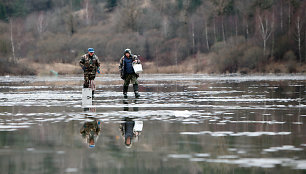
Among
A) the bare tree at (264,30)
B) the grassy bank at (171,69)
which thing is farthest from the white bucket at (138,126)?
the bare tree at (264,30)

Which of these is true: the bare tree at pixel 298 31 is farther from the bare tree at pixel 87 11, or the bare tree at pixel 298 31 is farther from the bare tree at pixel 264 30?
the bare tree at pixel 87 11

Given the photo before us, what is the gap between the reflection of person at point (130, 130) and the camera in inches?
471

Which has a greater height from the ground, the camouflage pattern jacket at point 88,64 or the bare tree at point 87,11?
the bare tree at point 87,11

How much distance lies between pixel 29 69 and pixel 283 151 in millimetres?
75946

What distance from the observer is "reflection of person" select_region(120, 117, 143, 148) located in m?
12.0

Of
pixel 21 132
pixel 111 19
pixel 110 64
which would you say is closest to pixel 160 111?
pixel 21 132

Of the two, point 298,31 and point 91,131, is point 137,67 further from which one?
point 298,31

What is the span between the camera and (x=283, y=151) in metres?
10.3

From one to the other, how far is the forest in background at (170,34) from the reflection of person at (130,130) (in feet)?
200

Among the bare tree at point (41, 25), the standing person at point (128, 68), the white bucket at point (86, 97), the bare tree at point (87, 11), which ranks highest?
the bare tree at point (87, 11)

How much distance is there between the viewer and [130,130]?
13.6 meters

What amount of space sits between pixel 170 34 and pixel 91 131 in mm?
103858

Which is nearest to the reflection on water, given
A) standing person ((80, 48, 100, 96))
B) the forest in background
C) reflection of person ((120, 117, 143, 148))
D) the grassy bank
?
reflection of person ((120, 117, 143, 148))

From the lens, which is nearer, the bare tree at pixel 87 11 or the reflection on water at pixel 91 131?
the reflection on water at pixel 91 131
